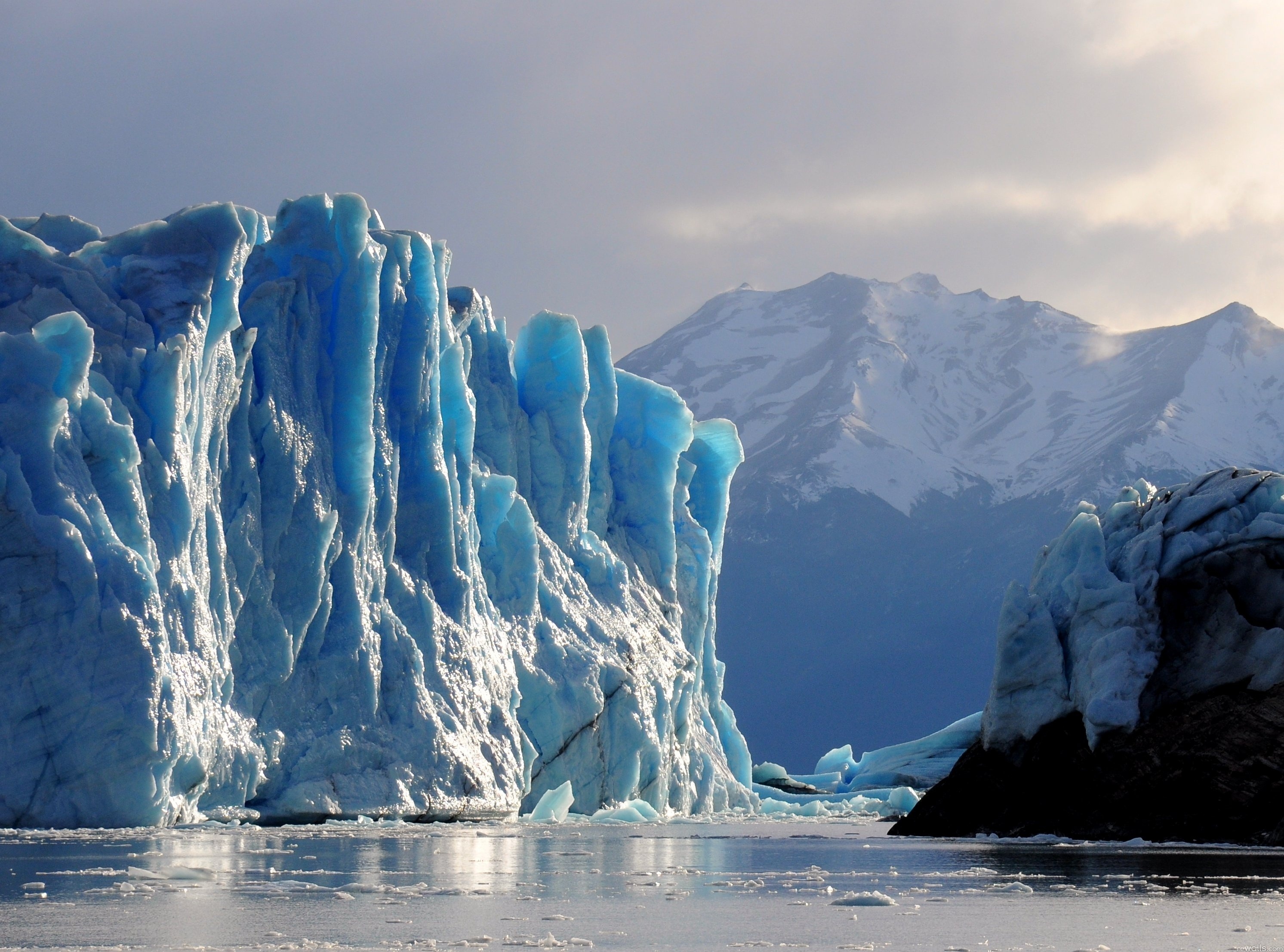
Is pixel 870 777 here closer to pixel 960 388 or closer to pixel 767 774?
pixel 767 774

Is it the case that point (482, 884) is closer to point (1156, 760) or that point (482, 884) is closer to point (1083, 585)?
point (1156, 760)

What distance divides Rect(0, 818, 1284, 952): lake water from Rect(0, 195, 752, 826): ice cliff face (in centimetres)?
220

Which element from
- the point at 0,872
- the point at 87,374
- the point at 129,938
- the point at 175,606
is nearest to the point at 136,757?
the point at 175,606

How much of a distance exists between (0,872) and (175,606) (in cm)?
841

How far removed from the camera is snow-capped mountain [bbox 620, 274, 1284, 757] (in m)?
106

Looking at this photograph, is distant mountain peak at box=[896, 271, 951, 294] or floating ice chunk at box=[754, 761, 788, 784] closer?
floating ice chunk at box=[754, 761, 788, 784]

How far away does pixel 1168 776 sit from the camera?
18.5 meters

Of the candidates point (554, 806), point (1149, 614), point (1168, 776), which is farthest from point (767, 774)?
point (1168, 776)

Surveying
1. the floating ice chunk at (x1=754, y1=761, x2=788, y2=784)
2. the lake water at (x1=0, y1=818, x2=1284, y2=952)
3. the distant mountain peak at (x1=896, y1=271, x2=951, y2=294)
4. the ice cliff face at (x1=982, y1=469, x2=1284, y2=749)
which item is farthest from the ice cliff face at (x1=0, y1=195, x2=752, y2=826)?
the distant mountain peak at (x1=896, y1=271, x2=951, y2=294)

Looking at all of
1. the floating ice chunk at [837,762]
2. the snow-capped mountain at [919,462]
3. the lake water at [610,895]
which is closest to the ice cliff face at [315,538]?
the lake water at [610,895]

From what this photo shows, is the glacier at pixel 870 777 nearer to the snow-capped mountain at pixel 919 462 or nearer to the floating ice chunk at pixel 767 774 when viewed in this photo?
the floating ice chunk at pixel 767 774

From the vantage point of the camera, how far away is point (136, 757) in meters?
19.1

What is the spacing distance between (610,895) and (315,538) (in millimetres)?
12772

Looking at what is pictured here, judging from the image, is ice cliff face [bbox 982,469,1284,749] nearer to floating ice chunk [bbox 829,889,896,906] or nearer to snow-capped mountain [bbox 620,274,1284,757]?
floating ice chunk [bbox 829,889,896,906]
